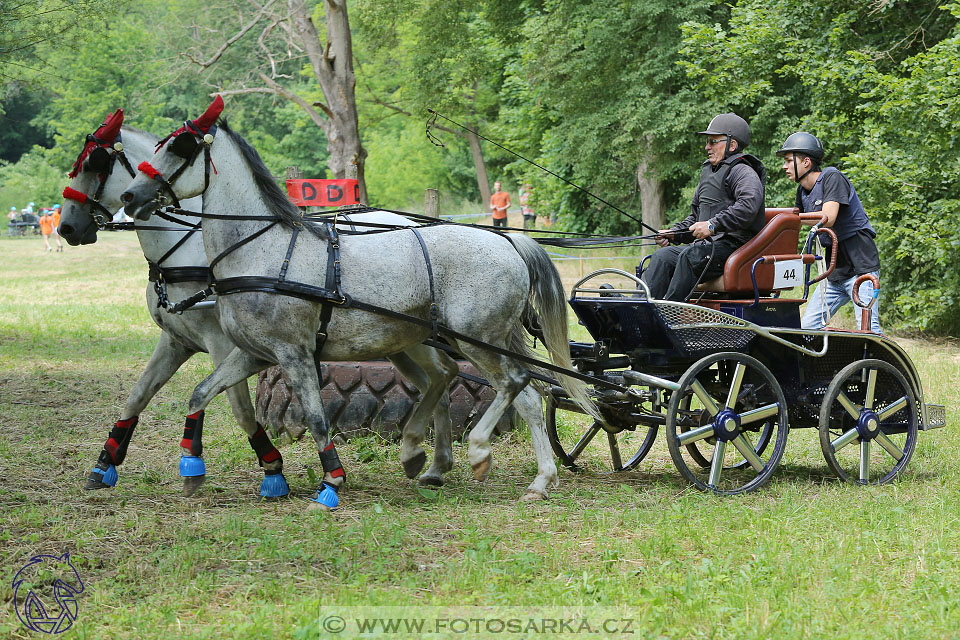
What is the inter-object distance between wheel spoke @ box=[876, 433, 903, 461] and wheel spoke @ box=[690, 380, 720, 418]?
1.25 meters

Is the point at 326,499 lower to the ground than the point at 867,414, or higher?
lower

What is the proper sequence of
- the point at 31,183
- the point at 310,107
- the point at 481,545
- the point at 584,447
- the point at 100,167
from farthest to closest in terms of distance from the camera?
the point at 31,183 < the point at 310,107 < the point at 584,447 < the point at 100,167 < the point at 481,545

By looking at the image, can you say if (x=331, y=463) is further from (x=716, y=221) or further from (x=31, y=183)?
(x=31, y=183)

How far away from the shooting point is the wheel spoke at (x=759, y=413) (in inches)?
253

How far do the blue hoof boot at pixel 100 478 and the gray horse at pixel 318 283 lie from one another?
950 millimetres

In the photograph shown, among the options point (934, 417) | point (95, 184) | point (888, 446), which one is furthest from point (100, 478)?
point (934, 417)

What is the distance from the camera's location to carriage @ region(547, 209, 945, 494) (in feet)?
20.7

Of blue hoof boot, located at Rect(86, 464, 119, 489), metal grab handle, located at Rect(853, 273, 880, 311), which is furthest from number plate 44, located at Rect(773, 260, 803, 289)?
blue hoof boot, located at Rect(86, 464, 119, 489)

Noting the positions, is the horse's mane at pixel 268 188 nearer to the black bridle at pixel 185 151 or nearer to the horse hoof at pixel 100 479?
the black bridle at pixel 185 151

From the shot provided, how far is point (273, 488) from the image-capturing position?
6.18 meters

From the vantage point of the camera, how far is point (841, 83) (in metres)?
13.8

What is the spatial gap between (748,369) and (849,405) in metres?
0.71

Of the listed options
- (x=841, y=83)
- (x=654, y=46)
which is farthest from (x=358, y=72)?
(x=841, y=83)

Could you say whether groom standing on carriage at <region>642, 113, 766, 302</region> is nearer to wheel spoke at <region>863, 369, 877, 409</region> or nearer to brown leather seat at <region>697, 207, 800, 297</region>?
brown leather seat at <region>697, 207, 800, 297</region>
